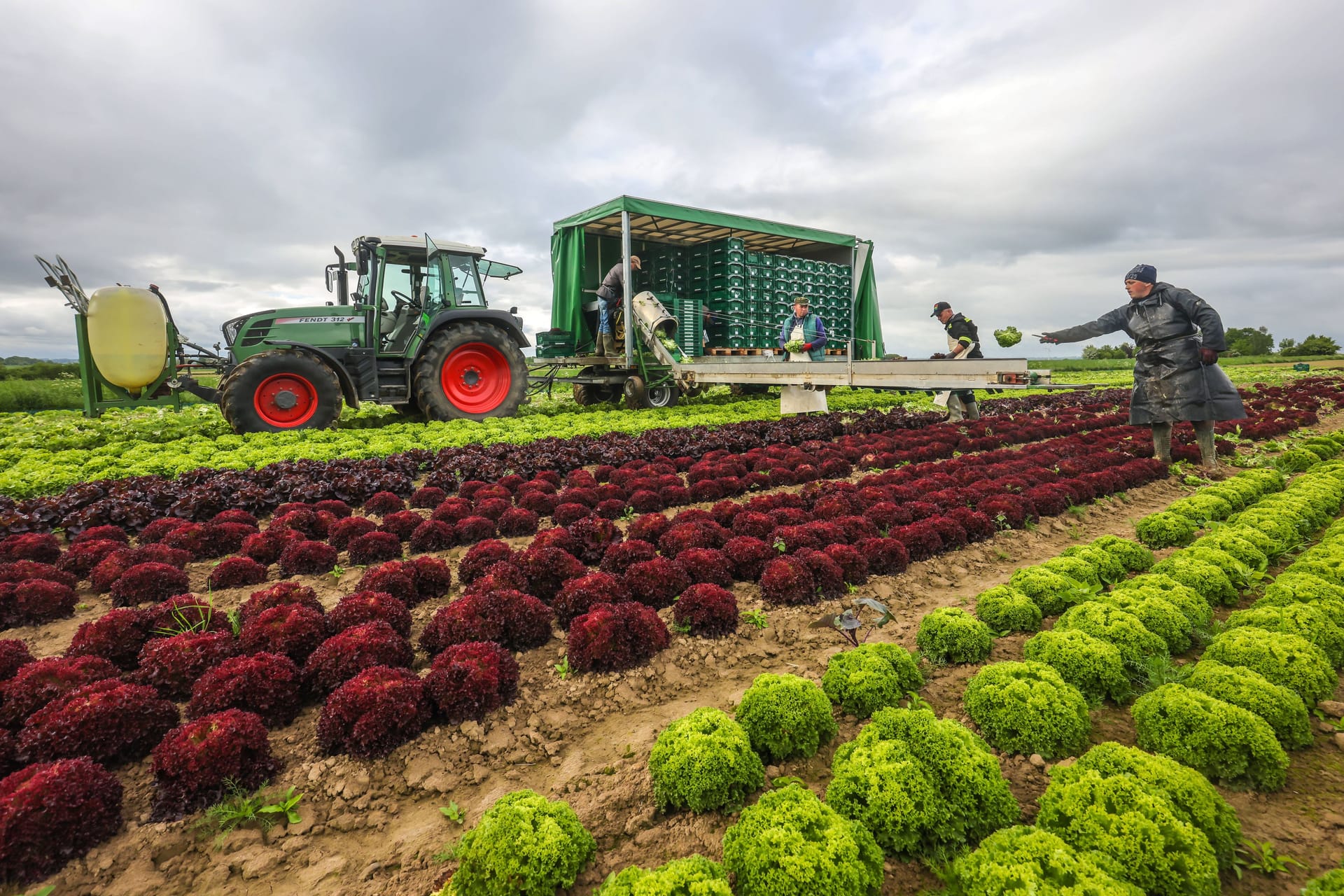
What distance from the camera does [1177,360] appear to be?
791cm

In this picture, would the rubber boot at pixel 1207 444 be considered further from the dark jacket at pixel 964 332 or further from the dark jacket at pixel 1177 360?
the dark jacket at pixel 964 332

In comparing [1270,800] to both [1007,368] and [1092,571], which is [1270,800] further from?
[1007,368]

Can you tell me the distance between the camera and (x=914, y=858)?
2.20 metres

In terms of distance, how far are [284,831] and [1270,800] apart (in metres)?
3.88

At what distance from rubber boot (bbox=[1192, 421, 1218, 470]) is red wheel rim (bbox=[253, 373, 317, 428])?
1366 centimetres

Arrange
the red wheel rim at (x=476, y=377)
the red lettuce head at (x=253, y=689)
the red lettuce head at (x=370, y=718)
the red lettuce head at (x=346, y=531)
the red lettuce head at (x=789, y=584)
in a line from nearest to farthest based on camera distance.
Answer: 1. the red lettuce head at (x=370, y=718)
2. the red lettuce head at (x=253, y=689)
3. the red lettuce head at (x=789, y=584)
4. the red lettuce head at (x=346, y=531)
5. the red wheel rim at (x=476, y=377)

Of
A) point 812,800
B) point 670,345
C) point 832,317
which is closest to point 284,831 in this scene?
point 812,800

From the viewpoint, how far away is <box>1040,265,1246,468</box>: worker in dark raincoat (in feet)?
25.2

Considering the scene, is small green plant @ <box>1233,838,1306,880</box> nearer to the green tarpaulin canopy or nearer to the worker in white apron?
the worker in white apron

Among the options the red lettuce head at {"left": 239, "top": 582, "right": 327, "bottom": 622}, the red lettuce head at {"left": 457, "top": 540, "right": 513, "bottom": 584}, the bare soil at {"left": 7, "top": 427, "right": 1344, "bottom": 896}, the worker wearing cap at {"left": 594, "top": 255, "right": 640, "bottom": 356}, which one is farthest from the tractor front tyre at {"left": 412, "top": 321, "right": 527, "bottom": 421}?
the red lettuce head at {"left": 239, "top": 582, "right": 327, "bottom": 622}

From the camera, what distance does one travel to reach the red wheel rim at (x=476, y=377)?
1227cm

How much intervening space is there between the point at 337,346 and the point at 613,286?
5974 mm

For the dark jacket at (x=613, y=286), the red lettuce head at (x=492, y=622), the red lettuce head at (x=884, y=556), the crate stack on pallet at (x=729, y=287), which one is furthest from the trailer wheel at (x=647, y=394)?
the red lettuce head at (x=492, y=622)

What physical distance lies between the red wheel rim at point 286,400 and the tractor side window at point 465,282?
314 cm
